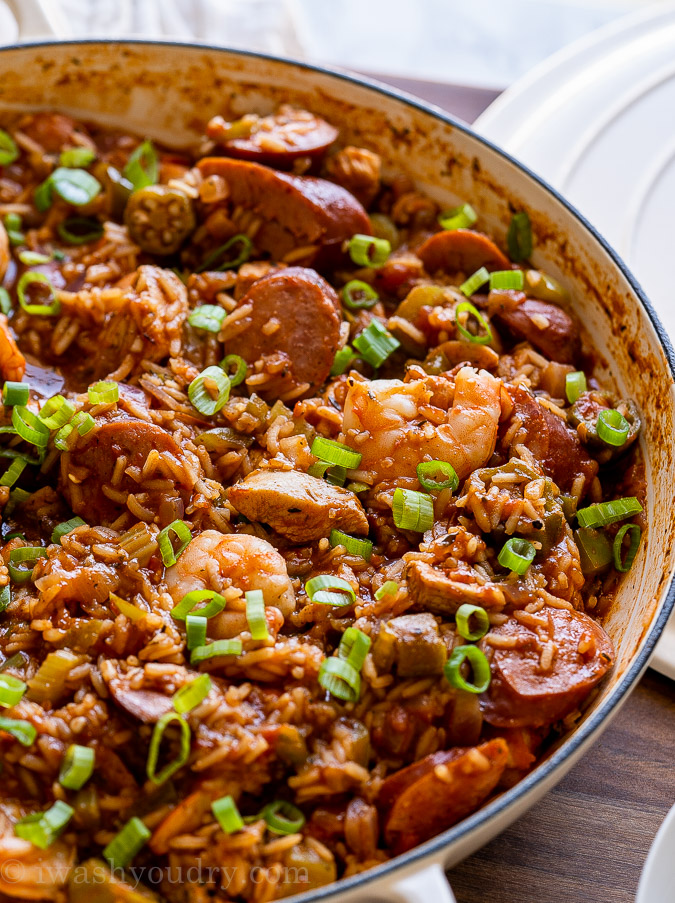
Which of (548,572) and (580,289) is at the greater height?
(580,289)

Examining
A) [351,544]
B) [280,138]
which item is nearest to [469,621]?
[351,544]

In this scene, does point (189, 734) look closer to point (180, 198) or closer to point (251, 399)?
point (251, 399)

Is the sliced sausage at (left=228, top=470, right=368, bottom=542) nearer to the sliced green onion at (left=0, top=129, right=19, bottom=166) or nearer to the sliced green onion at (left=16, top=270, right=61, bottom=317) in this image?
the sliced green onion at (left=16, top=270, right=61, bottom=317)

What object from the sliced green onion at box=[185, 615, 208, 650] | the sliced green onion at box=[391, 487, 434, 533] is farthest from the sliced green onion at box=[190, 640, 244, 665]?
the sliced green onion at box=[391, 487, 434, 533]

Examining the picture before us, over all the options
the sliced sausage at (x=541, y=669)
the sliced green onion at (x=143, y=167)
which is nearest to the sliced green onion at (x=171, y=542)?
the sliced sausage at (x=541, y=669)

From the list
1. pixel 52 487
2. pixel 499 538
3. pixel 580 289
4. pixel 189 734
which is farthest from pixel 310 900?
pixel 580 289

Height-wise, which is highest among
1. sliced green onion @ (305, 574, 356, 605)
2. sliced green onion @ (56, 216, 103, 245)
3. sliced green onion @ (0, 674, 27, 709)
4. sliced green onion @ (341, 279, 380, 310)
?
sliced green onion @ (341, 279, 380, 310)
